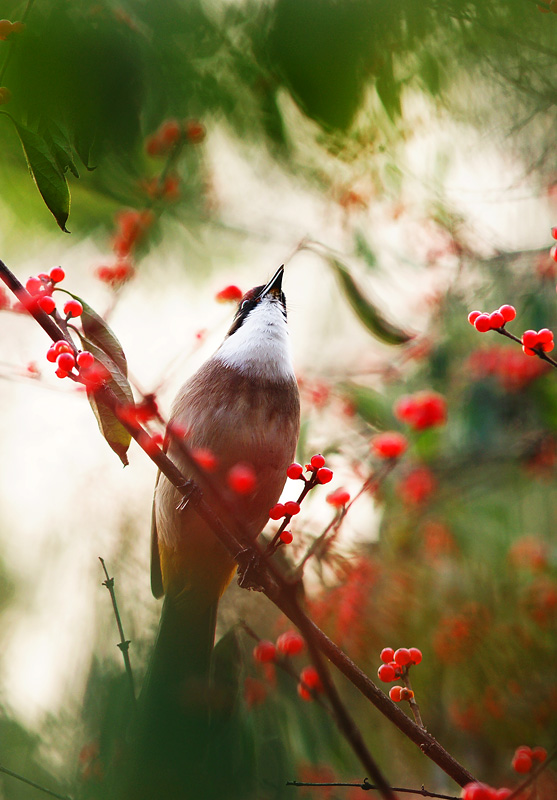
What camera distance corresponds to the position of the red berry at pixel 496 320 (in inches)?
52.9

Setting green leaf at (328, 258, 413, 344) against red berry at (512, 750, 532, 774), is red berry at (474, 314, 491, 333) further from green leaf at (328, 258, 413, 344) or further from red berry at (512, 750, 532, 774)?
red berry at (512, 750, 532, 774)

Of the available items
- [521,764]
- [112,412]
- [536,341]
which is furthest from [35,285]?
[521,764]

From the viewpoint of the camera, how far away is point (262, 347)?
7.98 feet

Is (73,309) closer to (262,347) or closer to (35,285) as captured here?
(35,285)

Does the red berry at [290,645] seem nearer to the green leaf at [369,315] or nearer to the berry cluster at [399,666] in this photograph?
the berry cluster at [399,666]

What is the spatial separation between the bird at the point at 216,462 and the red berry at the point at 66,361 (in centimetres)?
91

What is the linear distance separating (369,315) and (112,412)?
0.79 m

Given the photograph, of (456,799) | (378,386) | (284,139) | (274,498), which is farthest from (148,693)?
(378,386)

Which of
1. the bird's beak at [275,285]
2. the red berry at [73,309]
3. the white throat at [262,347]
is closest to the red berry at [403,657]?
the red berry at [73,309]

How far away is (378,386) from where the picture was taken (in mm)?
3453

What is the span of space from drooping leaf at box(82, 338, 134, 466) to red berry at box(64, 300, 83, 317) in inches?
Result: 4.7

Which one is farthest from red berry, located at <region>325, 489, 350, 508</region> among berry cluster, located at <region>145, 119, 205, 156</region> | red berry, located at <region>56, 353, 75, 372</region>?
berry cluster, located at <region>145, 119, 205, 156</region>

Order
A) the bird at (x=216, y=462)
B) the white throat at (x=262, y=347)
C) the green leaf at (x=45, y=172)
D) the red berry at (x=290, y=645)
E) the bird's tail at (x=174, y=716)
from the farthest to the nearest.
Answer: the white throat at (x=262, y=347) < the bird at (x=216, y=462) < the red berry at (x=290, y=645) < the bird's tail at (x=174, y=716) < the green leaf at (x=45, y=172)

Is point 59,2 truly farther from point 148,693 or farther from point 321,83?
point 148,693
